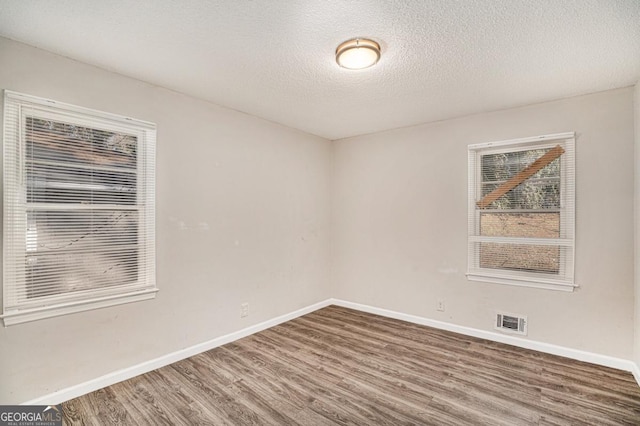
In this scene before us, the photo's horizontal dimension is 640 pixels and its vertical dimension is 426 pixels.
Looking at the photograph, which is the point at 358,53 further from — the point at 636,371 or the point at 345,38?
the point at 636,371

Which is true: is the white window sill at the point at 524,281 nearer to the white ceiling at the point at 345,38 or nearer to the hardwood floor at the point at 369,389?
the hardwood floor at the point at 369,389

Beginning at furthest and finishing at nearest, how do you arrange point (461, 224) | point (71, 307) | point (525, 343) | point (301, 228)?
point (301, 228) < point (461, 224) < point (525, 343) < point (71, 307)

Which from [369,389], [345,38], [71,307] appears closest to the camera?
[345,38]

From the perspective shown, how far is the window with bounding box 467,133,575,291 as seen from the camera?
3.04 m

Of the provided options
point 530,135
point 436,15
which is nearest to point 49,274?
point 436,15

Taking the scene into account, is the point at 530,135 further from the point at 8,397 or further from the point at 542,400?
the point at 8,397

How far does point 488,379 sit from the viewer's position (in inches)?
102

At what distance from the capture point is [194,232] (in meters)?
3.06

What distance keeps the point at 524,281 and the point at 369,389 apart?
2.00m

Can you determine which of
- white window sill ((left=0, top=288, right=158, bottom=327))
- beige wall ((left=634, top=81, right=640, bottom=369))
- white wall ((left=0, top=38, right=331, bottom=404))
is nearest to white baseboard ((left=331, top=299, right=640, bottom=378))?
beige wall ((left=634, top=81, right=640, bottom=369))

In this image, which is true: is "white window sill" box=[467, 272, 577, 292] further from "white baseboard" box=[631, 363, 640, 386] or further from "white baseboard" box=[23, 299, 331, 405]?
"white baseboard" box=[23, 299, 331, 405]

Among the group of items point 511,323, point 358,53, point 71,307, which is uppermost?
point 358,53

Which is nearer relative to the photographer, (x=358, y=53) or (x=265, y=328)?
(x=358, y=53)

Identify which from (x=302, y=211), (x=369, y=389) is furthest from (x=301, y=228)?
(x=369, y=389)
